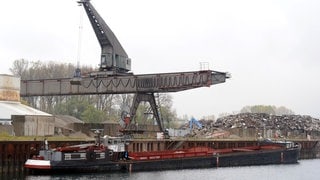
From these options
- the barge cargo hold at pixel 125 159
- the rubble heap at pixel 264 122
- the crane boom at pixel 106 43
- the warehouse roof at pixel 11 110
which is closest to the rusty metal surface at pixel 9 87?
the warehouse roof at pixel 11 110

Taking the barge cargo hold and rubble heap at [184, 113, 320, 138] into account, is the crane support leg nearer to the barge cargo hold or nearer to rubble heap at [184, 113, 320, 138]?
the barge cargo hold

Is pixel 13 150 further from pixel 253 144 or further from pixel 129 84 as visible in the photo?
pixel 253 144

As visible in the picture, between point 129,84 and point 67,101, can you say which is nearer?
point 129,84

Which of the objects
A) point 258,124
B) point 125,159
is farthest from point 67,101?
point 125,159

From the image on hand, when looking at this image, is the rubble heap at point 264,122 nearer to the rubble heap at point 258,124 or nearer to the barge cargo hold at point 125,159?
the rubble heap at point 258,124

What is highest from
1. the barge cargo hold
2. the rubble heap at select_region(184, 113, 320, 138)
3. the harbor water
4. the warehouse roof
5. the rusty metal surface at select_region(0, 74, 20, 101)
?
the rusty metal surface at select_region(0, 74, 20, 101)

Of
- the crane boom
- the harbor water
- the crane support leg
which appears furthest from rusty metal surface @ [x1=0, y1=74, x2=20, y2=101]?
the harbor water

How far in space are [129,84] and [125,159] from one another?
1204 cm

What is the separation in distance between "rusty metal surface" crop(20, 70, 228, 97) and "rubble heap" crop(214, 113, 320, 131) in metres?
38.1

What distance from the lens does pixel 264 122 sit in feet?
323

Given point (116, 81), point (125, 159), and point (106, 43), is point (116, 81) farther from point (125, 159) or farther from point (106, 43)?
Answer: point (125, 159)

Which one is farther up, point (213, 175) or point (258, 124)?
point (258, 124)

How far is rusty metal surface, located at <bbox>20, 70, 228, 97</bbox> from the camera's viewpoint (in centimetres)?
5406

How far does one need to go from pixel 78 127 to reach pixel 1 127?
12.5 m
